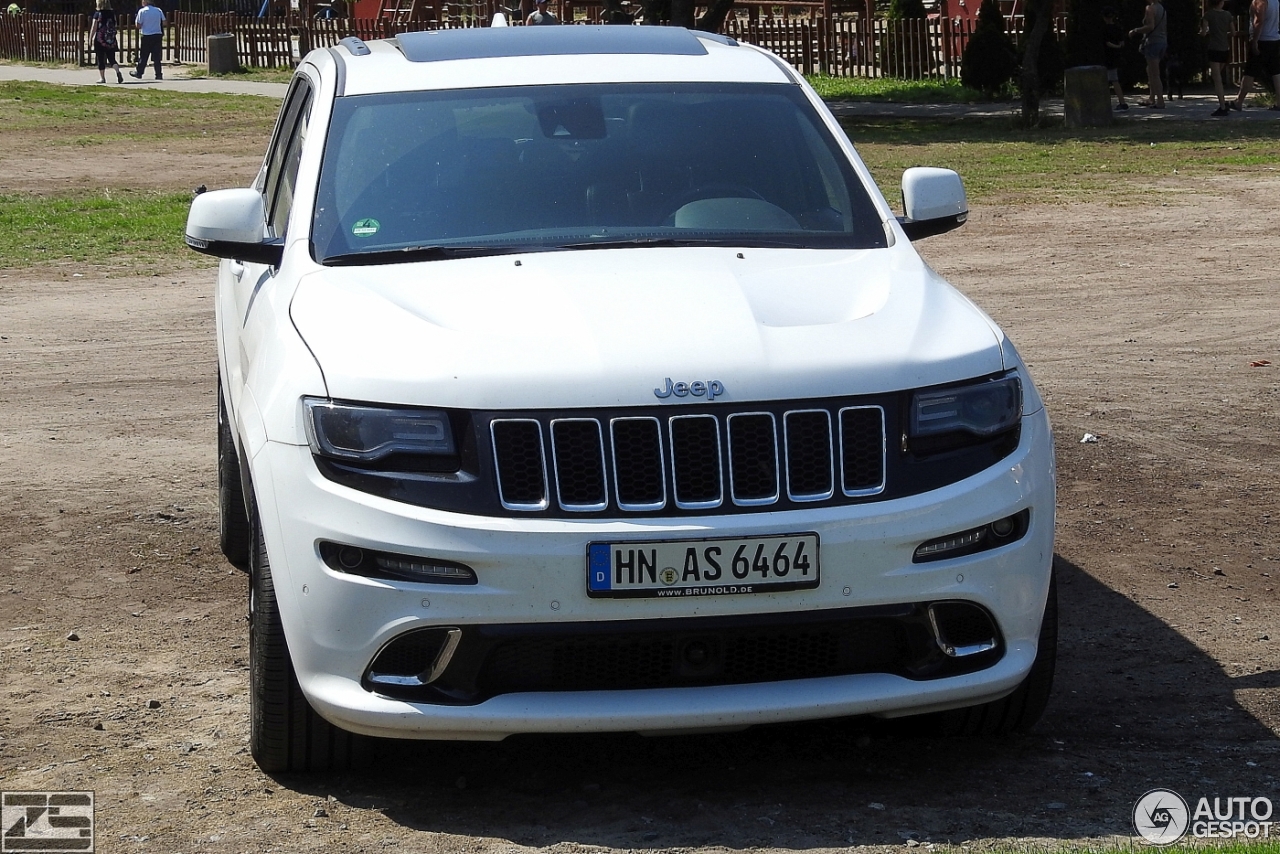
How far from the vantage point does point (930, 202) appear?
5.12 meters

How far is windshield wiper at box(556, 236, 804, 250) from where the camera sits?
4.72m

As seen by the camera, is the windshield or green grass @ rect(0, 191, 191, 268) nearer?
the windshield

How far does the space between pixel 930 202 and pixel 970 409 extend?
4.35 feet

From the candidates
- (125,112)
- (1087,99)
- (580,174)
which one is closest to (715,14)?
(1087,99)

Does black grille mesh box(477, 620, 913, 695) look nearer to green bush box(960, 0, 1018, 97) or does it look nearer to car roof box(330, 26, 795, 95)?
car roof box(330, 26, 795, 95)

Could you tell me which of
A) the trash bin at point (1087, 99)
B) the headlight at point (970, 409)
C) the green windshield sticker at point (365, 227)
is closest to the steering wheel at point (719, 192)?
the green windshield sticker at point (365, 227)

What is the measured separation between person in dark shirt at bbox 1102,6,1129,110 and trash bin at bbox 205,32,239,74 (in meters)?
21.4

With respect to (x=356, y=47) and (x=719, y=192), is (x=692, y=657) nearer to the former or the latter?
(x=719, y=192)

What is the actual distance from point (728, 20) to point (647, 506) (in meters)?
38.7

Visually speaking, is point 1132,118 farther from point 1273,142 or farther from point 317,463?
point 317,463

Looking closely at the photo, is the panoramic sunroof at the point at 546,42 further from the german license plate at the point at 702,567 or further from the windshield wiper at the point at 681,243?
the german license plate at the point at 702,567

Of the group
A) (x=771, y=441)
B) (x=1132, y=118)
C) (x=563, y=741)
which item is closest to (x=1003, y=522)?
(x=771, y=441)

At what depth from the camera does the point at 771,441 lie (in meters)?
3.78

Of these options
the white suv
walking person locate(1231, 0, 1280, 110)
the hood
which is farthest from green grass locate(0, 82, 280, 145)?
the white suv
